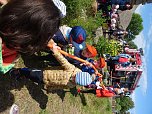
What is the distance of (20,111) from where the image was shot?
26.9 feet

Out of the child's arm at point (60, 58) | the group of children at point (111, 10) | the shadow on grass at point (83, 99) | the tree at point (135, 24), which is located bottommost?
the shadow on grass at point (83, 99)

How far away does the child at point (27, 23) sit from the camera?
3107 millimetres

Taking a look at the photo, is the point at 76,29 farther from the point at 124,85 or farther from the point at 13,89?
the point at 124,85

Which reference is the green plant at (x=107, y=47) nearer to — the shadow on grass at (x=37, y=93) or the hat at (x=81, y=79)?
the shadow on grass at (x=37, y=93)

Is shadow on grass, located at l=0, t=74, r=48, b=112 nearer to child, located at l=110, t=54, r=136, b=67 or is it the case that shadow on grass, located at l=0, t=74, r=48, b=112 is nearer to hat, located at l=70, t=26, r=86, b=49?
hat, located at l=70, t=26, r=86, b=49

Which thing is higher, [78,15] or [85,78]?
[78,15]

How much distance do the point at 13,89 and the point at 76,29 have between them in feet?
6.29

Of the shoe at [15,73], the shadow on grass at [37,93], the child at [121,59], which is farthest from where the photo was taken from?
the child at [121,59]

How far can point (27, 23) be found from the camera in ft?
10.4

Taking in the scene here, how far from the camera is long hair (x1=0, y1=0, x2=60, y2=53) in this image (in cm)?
311

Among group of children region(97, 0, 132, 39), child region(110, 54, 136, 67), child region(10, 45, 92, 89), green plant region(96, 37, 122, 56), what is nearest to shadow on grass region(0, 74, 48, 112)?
child region(10, 45, 92, 89)

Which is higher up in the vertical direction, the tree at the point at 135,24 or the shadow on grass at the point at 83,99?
the tree at the point at 135,24

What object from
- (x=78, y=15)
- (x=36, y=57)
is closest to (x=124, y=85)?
(x=78, y=15)

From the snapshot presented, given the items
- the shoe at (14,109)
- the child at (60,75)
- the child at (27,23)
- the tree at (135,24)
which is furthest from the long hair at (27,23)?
the tree at (135,24)
